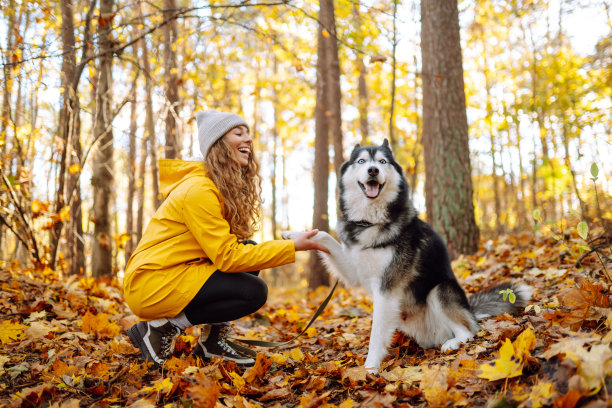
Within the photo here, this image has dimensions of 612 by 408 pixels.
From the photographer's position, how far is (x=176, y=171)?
9.82 ft

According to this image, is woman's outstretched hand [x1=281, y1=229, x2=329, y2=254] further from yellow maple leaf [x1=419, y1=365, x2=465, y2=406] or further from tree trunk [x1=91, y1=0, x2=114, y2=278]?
tree trunk [x1=91, y1=0, x2=114, y2=278]

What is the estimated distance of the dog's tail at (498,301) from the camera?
2.92 meters

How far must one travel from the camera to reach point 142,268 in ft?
8.66

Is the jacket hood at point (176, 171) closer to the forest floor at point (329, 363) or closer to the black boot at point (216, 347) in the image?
the black boot at point (216, 347)

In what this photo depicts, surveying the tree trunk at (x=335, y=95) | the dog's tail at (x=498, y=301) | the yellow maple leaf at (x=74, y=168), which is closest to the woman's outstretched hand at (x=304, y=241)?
the dog's tail at (x=498, y=301)

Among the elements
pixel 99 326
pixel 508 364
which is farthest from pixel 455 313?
pixel 99 326

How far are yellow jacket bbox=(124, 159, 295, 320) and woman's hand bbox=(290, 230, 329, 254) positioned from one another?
76mm

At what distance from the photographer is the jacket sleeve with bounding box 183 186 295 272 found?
264 cm

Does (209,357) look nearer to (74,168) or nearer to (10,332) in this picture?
(10,332)

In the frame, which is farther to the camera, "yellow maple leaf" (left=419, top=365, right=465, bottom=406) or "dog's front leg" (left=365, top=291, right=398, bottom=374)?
"dog's front leg" (left=365, top=291, right=398, bottom=374)

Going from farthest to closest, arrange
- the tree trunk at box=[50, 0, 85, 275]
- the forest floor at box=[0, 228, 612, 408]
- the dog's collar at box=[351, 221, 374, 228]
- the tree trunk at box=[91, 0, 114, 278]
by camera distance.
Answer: the tree trunk at box=[91, 0, 114, 278] < the tree trunk at box=[50, 0, 85, 275] < the dog's collar at box=[351, 221, 374, 228] < the forest floor at box=[0, 228, 612, 408]

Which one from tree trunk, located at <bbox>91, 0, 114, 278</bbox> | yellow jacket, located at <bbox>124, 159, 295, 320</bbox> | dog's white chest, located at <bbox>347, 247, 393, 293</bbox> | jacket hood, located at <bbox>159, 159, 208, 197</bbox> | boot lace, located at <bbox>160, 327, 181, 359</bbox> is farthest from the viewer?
tree trunk, located at <bbox>91, 0, 114, 278</bbox>

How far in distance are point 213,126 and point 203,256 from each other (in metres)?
1.00

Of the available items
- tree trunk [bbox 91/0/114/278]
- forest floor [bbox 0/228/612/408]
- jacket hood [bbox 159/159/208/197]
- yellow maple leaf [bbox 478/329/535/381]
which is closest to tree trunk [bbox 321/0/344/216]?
tree trunk [bbox 91/0/114/278]
